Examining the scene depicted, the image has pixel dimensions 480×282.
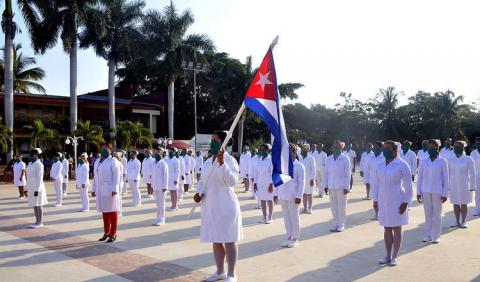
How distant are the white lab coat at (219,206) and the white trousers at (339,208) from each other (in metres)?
4.51

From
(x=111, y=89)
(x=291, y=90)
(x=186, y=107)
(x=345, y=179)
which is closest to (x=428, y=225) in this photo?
(x=345, y=179)

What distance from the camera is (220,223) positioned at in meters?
5.93

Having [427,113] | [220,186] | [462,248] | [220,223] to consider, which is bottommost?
[462,248]

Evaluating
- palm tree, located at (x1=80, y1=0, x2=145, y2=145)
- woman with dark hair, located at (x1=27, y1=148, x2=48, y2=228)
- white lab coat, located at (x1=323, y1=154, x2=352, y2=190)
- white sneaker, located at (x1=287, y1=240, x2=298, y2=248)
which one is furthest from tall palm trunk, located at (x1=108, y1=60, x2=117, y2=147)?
white sneaker, located at (x1=287, y1=240, x2=298, y2=248)

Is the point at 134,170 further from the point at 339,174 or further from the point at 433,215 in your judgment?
the point at 433,215

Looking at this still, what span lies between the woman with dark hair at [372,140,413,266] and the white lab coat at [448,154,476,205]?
3934 millimetres

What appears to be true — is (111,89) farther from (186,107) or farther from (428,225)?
(428,225)

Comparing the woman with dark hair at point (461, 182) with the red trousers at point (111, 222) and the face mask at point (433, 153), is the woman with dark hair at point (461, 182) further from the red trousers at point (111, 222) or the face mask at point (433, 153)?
the red trousers at point (111, 222)

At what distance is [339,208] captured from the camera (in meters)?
10.0

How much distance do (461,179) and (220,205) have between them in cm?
687

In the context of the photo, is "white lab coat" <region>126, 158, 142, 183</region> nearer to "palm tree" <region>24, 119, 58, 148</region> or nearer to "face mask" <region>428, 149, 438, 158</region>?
"face mask" <region>428, 149, 438, 158</region>

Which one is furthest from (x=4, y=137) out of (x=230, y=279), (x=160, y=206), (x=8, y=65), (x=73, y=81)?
(x=230, y=279)

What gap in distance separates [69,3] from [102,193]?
1077 inches

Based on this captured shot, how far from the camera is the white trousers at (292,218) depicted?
8465 millimetres
